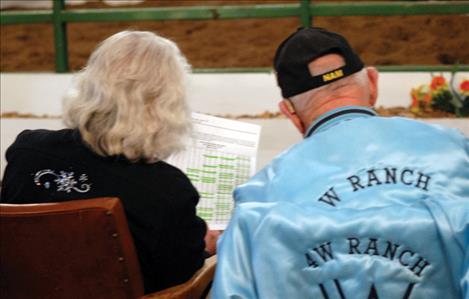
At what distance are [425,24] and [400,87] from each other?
1424mm

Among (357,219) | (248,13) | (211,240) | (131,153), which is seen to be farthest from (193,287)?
(248,13)

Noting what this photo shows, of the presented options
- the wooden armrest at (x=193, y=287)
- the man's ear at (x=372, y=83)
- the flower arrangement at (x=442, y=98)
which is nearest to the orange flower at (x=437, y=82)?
the flower arrangement at (x=442, y=98)

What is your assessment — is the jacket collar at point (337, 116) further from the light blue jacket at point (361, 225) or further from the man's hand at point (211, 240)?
the man's hand at point (211, 240)

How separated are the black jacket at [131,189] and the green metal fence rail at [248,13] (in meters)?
2.52

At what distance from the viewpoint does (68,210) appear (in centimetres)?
153

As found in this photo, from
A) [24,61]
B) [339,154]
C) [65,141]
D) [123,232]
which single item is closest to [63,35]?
[24,61]

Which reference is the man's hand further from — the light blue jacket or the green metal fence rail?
the green metal fence rail

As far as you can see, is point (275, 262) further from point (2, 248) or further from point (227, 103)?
point (227, 103)

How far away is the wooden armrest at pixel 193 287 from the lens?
1.77m

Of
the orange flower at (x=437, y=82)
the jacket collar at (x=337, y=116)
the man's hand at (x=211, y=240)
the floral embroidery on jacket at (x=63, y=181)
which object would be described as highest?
the jacket collar at (x=337, y=116)

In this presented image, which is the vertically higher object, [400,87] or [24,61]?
[400,87]

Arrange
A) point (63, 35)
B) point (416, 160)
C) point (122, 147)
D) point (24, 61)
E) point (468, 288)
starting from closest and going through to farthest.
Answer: point (468, 288) → point (416, 160) → point (122, 147) → point (63, 35) → point (24, 61)

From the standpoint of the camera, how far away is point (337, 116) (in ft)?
4.75

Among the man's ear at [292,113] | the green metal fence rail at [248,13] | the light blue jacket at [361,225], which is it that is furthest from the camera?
the green metal fence rail at [248,13]
